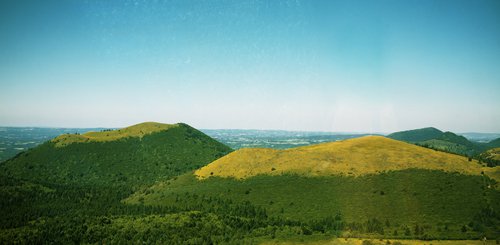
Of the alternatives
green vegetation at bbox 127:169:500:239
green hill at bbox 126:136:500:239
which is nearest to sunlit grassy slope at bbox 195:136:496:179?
green hill at bbox 126:136:500:239

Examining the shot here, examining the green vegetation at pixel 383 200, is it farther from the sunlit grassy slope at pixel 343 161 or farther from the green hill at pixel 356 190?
the sunlit grassy slope at pixel 343 161

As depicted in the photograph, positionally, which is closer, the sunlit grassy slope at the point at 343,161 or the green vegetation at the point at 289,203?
the green vegetation at the point at 289,203

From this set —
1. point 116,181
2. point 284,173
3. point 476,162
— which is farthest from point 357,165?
point 116,181

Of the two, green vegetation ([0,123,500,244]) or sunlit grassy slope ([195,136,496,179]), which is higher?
sunlit grassy slope ([195,136,496,179])

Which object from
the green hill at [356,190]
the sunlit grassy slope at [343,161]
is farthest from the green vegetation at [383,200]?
the sunlit grassy slope at [343,161]

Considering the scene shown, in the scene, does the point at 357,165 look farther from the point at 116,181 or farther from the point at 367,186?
the point at 116,181

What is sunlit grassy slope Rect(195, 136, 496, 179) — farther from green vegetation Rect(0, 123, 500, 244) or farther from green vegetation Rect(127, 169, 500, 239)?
green vegetation Rect(127, 169, 500, 239)
